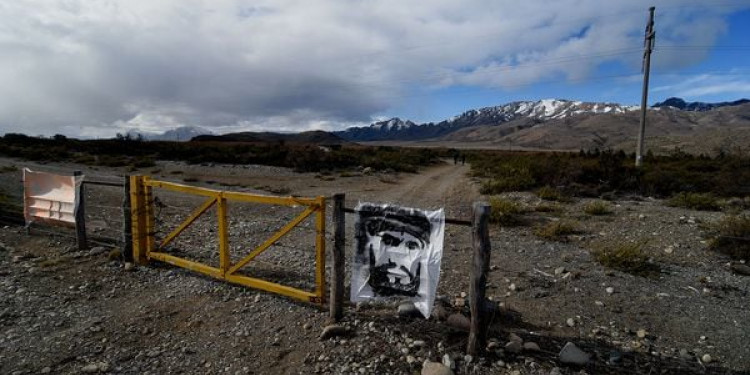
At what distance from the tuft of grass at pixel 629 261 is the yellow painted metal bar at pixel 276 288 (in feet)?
18.0

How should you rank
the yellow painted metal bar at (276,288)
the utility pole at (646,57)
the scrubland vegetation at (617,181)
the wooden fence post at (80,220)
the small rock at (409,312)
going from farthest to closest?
the utility pole at (646,57)
the scrubland vegetation at (617,181)
the wooden fence post at (80,220)
the yellow painted metal bar at (276,288)
the small rock at (409,312)

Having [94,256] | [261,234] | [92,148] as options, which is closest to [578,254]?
[261,234]

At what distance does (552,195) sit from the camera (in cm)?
1378

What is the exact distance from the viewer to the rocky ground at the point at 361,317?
14.1 feet

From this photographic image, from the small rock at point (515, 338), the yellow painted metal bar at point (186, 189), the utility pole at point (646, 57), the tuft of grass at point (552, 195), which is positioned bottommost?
the small rock at point (515, 338)

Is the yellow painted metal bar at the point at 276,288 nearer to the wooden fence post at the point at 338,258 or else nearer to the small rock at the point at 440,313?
the wooden fence post at the point at 338,258

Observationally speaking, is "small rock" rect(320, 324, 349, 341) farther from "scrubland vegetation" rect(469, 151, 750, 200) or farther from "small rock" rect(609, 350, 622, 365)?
"scrubland vegetation" rect(469, 151, 750, 200)

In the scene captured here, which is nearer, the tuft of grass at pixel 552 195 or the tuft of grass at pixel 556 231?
the tuft of grass at pixel 556 231

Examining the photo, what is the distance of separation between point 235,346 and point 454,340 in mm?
2583

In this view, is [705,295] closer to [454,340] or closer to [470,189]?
[454,340]

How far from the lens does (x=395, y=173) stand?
83.8ft

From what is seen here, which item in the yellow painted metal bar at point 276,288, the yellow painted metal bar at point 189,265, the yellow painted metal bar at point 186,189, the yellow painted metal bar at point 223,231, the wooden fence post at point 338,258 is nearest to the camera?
the wooden fence post at point 338,258

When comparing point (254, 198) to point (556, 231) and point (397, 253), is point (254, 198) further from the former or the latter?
point (556, 231)

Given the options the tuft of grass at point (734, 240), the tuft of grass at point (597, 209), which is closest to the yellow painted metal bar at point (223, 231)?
the tuft of grass at point (734, 240)
